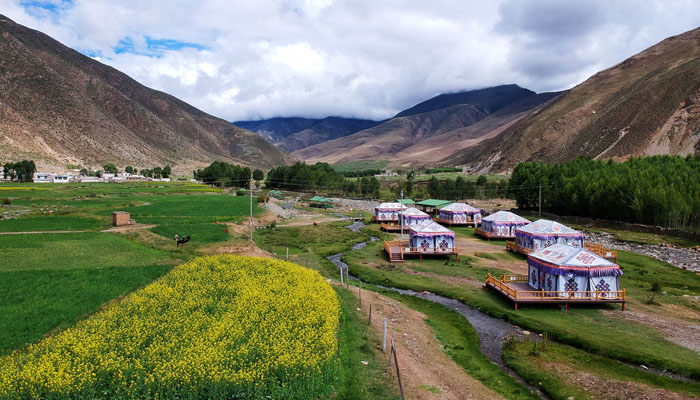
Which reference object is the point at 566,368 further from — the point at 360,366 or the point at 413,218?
the point at 413,218

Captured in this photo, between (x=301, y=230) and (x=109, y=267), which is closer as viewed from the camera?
(x=109, y=267)

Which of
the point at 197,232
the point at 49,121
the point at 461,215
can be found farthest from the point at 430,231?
the point at 49,121

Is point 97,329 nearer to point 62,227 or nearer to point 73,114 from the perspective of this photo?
point 62,227

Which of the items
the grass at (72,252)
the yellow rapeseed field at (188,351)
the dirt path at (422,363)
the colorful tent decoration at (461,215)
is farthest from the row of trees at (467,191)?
the yellow rapeseed field at (188,351)

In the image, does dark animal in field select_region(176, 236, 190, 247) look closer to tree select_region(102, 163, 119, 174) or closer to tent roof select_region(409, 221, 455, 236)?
tent roof select_region(409, 221, 455, 236)

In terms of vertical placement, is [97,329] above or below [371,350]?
above

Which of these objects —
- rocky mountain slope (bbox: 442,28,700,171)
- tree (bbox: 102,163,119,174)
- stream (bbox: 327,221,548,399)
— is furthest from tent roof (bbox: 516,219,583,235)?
tree (bbox: 102,163,119,174)

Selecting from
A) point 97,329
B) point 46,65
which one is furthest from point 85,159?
point 97,329
